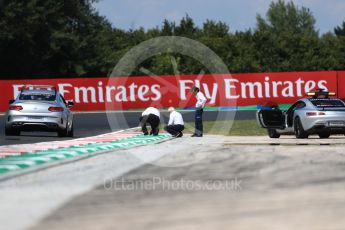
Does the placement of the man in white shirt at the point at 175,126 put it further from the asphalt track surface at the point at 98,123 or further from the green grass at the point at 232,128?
the asphalt track surface at the point at 98,123

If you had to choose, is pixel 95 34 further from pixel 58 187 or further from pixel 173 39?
pixel 58 187

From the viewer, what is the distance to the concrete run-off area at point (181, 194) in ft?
25.1

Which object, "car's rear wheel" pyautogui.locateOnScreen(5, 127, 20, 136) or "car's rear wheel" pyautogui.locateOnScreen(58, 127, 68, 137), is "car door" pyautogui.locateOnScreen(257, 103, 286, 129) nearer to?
"car's rear wheel" pyautogui.locateOnScreen(58, 127, 68, 137)

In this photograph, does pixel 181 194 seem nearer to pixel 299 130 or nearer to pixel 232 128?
pixel 299 130

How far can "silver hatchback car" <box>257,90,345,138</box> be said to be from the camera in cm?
2297

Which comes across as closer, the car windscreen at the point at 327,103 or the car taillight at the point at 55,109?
the car windscreen at the point at 327,103

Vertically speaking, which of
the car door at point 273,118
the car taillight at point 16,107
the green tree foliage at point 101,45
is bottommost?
the car door at point 273,118

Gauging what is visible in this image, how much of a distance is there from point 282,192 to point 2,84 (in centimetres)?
3890

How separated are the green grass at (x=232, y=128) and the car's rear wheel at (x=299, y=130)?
2825 mm

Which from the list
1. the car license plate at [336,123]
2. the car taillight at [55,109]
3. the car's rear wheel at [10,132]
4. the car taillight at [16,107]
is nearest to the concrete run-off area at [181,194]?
the car license plate at [336,123]

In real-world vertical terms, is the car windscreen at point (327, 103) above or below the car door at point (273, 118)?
above

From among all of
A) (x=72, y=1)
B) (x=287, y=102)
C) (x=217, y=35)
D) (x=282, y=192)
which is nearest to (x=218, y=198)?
(x=282, y=192)

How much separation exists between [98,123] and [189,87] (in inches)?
497

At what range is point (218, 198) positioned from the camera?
9.32 meters
